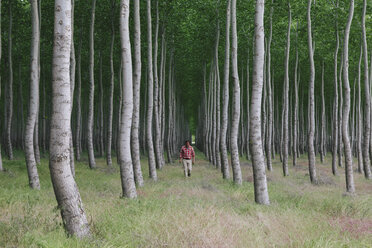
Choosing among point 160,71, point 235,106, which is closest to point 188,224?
point 235,106

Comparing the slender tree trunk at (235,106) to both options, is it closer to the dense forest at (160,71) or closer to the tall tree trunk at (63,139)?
the dense forest at (160,71)

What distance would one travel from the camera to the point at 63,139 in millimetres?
4695

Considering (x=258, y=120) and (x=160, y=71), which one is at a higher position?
(x=160, y=71)

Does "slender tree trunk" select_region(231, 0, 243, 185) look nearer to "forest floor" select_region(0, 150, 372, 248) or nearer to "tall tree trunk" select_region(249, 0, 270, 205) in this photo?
"tall tree trunk" select_region(249, 0, 270, 205)

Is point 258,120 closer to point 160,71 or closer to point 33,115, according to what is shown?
point 33,115

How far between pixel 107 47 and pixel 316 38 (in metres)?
14.9

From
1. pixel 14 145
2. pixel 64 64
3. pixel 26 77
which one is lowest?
pixel 14 145

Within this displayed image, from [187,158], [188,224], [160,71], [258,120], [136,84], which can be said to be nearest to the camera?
[188,224]

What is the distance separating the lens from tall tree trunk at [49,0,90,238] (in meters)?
4.61

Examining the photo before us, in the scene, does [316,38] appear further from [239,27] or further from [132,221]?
[132,221]

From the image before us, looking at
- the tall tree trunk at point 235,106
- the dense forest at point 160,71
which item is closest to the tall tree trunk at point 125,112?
the dense forest at point 160,71

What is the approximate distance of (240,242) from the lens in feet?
15.7

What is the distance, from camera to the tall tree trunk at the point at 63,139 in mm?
4613

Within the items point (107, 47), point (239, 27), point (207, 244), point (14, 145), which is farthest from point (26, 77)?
point (207, 244)
